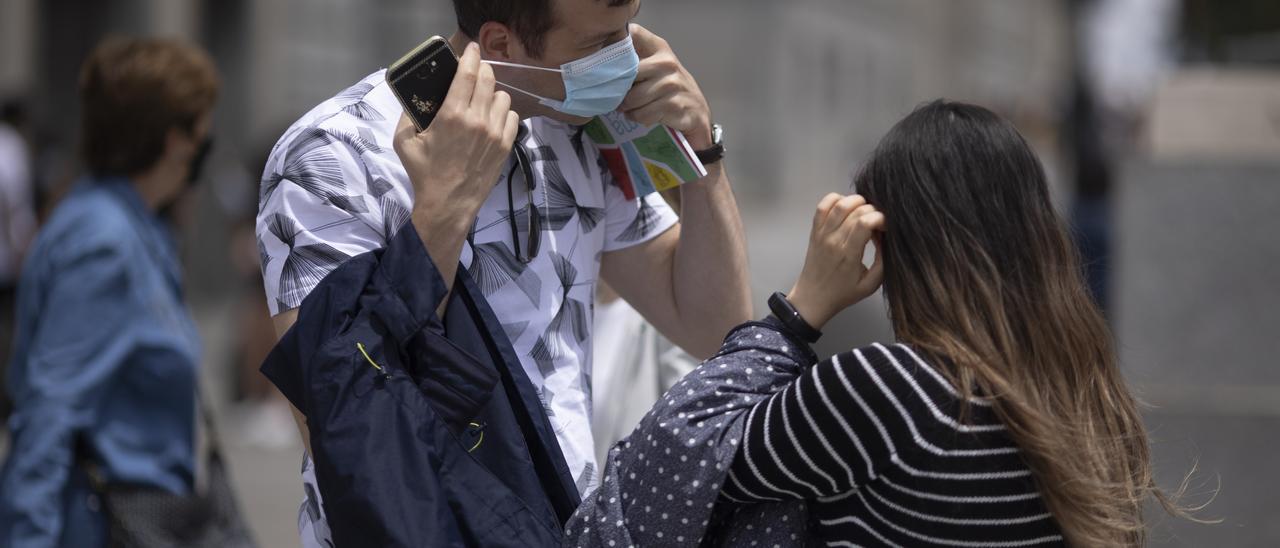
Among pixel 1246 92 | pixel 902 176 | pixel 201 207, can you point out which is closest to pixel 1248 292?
pixel 1246 92

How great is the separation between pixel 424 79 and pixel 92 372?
1.82 metres

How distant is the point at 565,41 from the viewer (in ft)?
8.21

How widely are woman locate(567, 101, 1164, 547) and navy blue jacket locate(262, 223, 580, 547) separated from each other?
148 mm

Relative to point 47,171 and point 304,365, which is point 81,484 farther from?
point 47,171

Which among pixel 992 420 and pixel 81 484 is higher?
pixel 992 420

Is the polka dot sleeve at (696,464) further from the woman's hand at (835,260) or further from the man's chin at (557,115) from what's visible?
the man's chin at (557,115)

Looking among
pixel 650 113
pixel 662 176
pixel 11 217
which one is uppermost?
pixel 650 113

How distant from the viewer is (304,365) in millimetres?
2127

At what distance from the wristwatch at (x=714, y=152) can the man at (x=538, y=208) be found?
18mm

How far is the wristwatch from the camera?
2.73m

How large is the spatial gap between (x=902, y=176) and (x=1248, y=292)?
367 cm

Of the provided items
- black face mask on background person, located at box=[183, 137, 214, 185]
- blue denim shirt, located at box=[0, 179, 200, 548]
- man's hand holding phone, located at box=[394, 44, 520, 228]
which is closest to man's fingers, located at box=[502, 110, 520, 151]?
man's hand holding phone, located at box=[394, 44, 520, 228]

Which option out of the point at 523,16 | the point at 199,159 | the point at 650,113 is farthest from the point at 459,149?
the point at 199,159

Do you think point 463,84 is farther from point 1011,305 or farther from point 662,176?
point 1011,305
